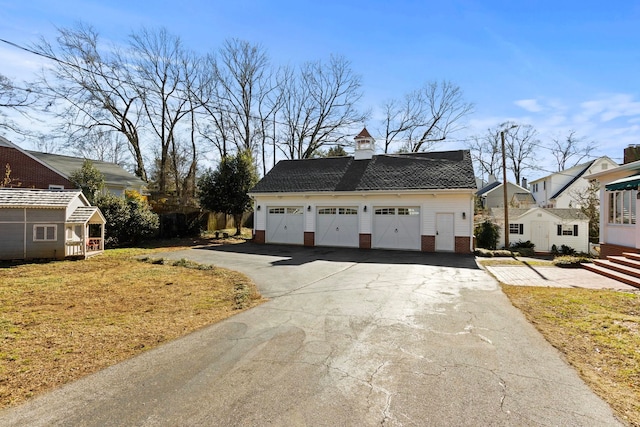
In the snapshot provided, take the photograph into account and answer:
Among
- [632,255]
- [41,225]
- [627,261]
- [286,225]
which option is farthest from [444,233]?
[41,225]

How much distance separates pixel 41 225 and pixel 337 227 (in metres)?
13.1

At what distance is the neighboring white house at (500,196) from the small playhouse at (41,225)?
1446 inches

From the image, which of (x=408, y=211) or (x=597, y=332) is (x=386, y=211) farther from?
(x=597, y=332)

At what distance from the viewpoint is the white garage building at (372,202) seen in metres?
16.5

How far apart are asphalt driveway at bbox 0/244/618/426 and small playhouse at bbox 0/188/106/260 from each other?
1105 cm

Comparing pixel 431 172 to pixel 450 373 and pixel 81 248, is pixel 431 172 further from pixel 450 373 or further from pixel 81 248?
pixel 81 248

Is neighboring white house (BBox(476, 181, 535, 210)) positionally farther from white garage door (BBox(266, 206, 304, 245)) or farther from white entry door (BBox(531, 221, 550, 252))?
white garage door (BBox(266, 206, 304, 245))

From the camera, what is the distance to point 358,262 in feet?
42.7

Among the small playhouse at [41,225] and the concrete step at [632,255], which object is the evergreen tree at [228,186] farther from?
the concrete step at [632,255]

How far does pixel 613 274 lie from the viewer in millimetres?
9211

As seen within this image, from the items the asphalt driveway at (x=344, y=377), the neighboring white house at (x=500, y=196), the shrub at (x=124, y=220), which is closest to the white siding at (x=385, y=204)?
the shrub at (x=124, y=220)

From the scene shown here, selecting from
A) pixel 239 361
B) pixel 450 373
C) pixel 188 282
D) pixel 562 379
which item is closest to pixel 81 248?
pixel 188 282

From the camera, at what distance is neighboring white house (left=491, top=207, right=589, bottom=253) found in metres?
21.5

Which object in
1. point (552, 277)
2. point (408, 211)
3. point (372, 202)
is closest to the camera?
point (552, 277)
